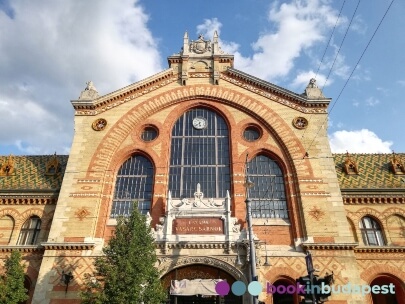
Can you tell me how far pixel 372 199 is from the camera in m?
22.5

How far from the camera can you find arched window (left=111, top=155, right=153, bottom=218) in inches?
890

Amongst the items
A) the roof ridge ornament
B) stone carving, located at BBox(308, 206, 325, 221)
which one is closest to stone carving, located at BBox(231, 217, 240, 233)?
stone carving, located at BBox(308, 206, 325, 221)

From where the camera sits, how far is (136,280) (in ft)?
53.1

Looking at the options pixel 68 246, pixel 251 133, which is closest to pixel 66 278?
pixel 68 246

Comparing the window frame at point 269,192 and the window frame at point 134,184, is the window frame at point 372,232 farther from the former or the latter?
the window frame at point 134,184

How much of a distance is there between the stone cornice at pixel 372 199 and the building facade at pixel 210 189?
0.21 ft

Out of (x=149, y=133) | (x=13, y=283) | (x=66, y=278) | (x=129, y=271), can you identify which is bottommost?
(x=13, y=283)

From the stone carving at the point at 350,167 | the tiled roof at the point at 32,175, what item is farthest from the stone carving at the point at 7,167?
the stone carving at the point at 350,167

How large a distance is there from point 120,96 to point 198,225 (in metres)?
11.6

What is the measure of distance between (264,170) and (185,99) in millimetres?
7944

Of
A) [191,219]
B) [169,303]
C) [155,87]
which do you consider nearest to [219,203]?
[191,219]

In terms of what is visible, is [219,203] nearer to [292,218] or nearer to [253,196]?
[253,196]

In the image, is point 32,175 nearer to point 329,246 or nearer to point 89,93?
point 89,93

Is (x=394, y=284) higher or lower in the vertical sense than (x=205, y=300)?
higher
